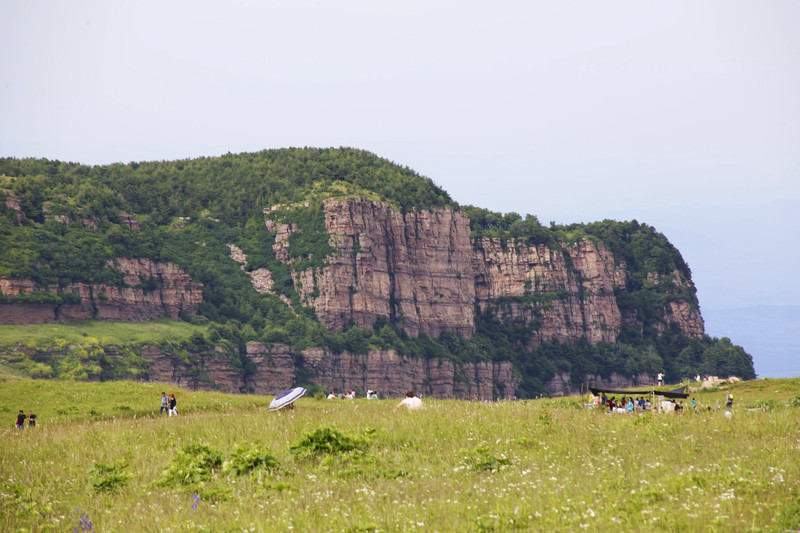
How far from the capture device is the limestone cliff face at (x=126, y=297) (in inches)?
5669

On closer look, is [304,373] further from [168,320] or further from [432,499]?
[432,499]

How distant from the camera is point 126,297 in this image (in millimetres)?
162875

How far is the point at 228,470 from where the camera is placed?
1889 centimetres

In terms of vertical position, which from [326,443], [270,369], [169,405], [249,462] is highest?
[326,443]

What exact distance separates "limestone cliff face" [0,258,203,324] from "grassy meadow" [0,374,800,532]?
128342 mm

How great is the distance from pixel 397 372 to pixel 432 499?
179m

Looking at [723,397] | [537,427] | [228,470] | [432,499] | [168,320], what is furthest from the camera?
[168,320]

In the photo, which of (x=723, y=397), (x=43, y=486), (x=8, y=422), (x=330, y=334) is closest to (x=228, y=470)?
(x=43, y=486)

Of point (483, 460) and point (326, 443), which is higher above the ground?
point (326, 443)

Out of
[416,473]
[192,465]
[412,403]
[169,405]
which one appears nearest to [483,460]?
[416,473]

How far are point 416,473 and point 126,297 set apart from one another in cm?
15366

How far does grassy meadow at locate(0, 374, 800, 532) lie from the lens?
14805mm

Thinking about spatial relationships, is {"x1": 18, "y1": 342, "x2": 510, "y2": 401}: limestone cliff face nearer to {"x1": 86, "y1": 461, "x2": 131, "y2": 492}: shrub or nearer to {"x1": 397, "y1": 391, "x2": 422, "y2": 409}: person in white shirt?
{"x1": 397, "y1": 391, "x2": 422, "y2": 409}: person in white shirt

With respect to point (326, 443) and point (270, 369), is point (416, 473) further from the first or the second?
point (270, 369)
